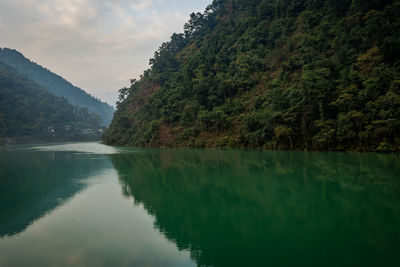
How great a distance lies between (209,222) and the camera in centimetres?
846

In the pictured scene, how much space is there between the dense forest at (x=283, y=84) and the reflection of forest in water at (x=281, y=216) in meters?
14.0

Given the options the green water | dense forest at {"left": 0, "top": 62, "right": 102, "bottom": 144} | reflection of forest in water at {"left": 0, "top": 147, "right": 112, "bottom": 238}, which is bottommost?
reflection of forest in water at {"left": 0, "top": 147, "right": 112, "bottom": 238}

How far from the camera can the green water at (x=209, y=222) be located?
239 inches

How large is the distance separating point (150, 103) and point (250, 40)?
25.1m

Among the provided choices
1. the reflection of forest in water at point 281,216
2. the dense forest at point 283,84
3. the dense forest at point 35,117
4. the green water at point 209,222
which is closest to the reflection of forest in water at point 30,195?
the green water at point 209,222

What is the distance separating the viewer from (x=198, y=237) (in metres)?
7.27

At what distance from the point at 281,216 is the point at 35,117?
400 feet

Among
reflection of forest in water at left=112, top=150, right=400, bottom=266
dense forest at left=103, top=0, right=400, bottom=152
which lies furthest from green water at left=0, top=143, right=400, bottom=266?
dense forest at left=103, top=0, right=400, bottom=152

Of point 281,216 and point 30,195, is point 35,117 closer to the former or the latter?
point 30,195

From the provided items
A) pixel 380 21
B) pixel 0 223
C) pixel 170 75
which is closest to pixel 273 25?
pixel 380 21

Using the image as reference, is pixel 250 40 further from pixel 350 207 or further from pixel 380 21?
pixel 350 207

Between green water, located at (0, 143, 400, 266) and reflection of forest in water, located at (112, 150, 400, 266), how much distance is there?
3 centimetres

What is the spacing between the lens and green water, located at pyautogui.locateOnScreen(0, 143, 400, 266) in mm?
6059

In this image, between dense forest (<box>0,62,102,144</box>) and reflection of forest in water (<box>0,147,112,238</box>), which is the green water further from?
dense forest (<box>0,62,102,144</box>)
